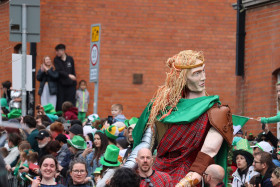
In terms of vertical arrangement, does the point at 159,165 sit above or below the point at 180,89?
below

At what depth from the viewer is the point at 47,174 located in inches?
393

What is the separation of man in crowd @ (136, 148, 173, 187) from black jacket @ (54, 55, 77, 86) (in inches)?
536

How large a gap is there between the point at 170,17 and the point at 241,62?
6308mm

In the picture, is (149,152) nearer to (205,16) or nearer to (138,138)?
(138,138)

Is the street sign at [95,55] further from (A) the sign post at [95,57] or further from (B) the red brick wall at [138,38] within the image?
(B) the red brick wall at [138,38]

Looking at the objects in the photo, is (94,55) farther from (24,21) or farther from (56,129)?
(56,129)

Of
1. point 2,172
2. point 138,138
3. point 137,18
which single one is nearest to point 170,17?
point 137,18

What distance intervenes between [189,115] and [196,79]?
1.37 ft

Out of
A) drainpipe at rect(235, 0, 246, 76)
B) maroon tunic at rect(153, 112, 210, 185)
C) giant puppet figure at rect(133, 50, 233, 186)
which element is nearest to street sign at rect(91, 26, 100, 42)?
Answer: drainpipe at rect(235, 0, 246, 76)

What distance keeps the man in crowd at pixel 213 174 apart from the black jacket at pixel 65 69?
13.6 meters

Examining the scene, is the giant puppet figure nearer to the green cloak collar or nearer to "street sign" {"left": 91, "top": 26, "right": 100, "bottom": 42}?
the green cloak collar

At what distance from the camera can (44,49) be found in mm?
22797

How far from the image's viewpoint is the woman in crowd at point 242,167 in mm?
10453

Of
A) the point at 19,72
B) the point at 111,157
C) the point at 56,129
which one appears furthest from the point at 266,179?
the point at 19,72
